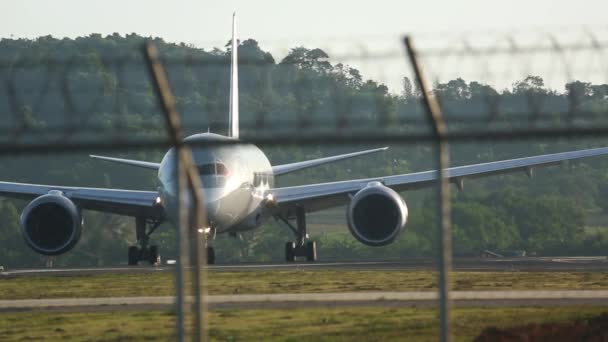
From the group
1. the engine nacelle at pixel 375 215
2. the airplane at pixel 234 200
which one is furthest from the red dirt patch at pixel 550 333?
the engine nacelle at pixel 375 215

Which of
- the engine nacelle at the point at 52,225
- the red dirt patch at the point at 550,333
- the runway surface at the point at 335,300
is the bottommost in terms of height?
the red dirt patch at the point at 550,333

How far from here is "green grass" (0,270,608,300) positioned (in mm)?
27672

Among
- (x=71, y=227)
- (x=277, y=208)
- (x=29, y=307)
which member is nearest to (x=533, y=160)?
(x=277, y=208)

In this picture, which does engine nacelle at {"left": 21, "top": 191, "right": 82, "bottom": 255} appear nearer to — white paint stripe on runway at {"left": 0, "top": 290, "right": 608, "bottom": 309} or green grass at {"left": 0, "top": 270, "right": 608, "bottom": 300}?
green grass at {"left": 0, "top": 270, "right": 608, "bottom": 300}

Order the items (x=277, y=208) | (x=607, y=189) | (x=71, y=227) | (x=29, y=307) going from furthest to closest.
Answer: (x=607, y=189), (x=277, y=208), (x=71, y=227), (x=29, y=307)

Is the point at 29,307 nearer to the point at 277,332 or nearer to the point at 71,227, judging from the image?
the point at 277,332

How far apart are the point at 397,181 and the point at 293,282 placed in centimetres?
1217

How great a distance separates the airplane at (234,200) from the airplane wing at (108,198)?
1.1 inches

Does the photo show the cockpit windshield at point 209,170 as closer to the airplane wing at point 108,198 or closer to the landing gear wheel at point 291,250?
the airplane wing at point 108,198

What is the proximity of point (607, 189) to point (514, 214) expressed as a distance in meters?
8.02

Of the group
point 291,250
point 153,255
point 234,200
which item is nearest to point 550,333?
point 234,200

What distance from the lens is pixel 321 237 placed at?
57.8 metres

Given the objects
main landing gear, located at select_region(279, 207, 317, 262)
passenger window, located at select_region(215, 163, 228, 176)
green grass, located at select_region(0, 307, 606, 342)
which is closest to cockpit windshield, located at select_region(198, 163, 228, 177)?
passenger window, located at select_region(215, 163, 228, 176)

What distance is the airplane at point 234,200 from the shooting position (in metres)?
36.9
